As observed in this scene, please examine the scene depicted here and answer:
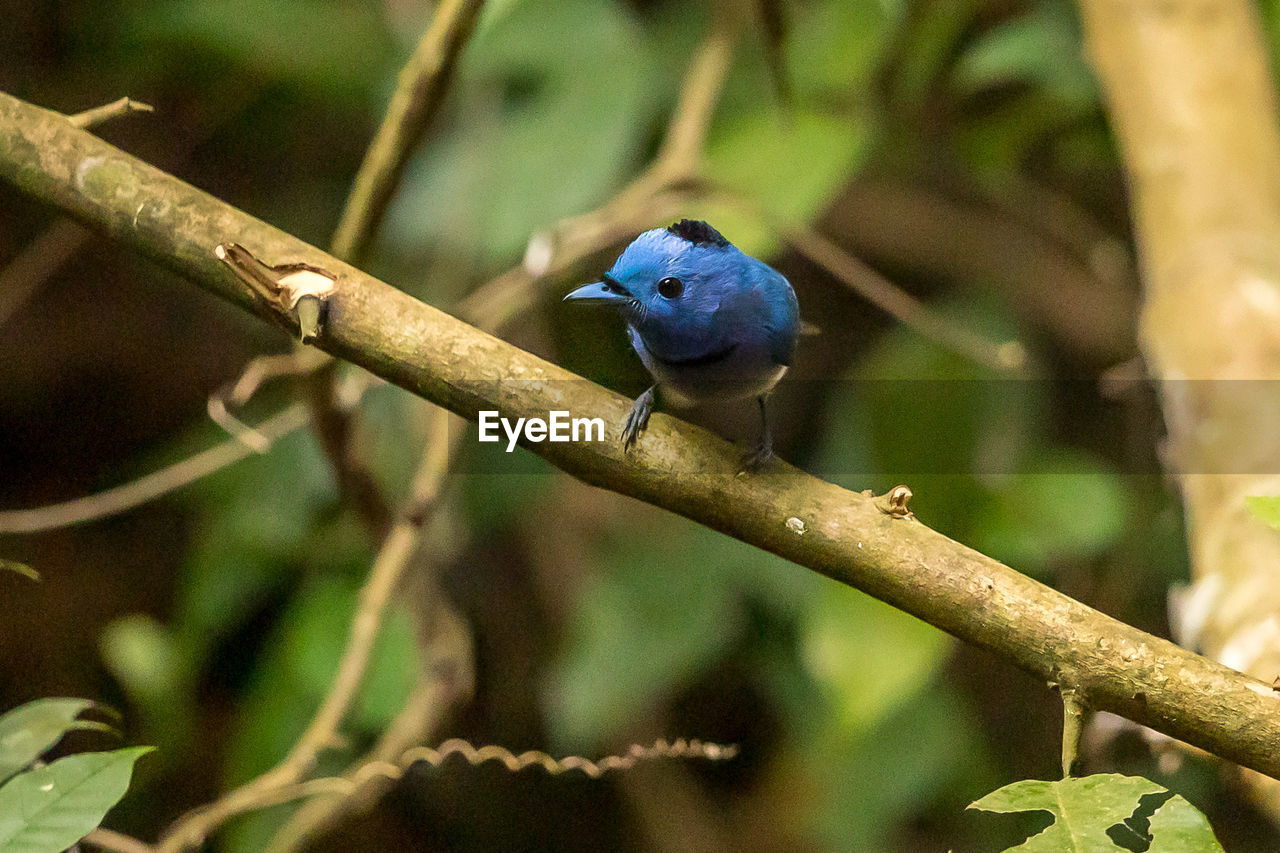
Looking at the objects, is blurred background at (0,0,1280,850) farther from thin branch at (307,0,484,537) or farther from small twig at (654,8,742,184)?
thin branch at (307,0,484,537)

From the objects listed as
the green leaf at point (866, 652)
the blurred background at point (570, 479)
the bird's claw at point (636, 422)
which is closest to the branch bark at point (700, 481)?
the bird's claw at point (636, 422)

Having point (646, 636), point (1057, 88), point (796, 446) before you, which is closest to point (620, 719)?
point (646, 636)

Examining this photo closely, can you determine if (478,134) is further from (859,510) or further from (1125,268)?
(859,510)

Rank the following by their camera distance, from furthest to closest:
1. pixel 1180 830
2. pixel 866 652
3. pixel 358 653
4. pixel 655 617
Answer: pixel 655 617 < pixel 866 652 < pixel 358 653 < pixel 1180 830

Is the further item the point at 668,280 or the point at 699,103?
the point at 699,103

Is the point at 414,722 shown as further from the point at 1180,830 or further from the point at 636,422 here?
the point at 1180,830

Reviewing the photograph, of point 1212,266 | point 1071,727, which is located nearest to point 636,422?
point 1071,727

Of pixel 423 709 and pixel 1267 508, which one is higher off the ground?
pixel 1267 508

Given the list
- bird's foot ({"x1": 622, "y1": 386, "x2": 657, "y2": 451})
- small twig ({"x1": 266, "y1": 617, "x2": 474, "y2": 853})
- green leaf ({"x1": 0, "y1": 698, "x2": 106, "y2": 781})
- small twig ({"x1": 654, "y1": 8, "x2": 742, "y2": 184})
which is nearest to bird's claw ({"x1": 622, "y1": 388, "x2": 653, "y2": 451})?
bird's foot ({"x1": 622, "y1": 386, "x2": 657, "y2": 451})
